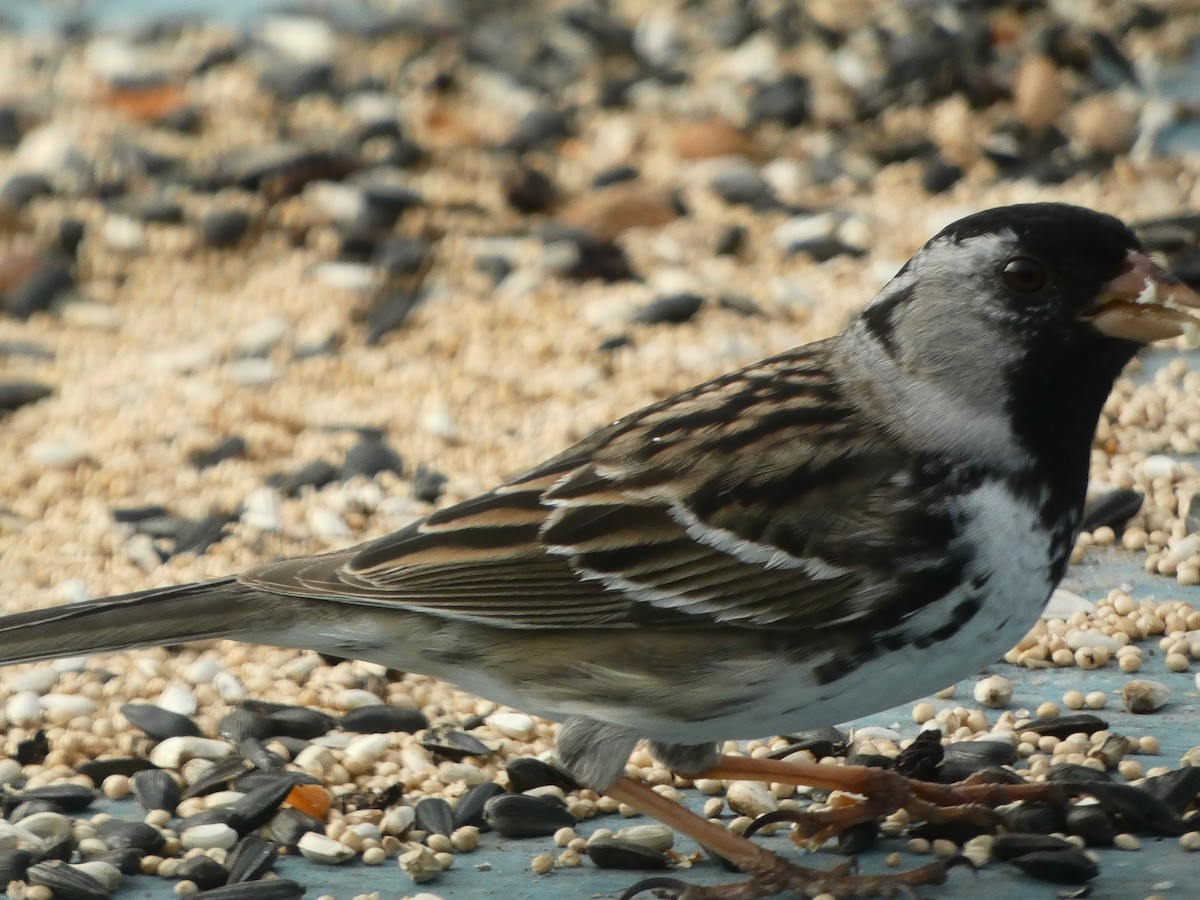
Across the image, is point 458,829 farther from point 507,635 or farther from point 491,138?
point 491,138

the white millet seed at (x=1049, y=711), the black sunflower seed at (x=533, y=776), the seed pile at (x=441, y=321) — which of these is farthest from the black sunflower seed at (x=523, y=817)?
the white millet seed at (x=1049, y=711)

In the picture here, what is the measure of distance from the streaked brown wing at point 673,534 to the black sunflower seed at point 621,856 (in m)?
0.42

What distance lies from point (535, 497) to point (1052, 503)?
1.02 m

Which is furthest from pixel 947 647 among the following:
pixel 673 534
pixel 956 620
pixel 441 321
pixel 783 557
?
pixel 441 321

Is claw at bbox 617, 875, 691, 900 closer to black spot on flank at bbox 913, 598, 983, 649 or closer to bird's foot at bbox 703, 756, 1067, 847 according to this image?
bird's foot at bbox 703, 756, 1067, 847

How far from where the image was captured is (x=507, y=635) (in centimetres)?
364

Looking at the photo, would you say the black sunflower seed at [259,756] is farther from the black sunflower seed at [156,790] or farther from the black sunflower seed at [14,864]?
the black sunflower seed at [14,864]

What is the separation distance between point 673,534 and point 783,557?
0.23m

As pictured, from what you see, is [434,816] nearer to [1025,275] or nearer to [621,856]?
[621,856]

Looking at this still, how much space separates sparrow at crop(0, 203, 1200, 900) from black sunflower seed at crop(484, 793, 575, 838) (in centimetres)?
19

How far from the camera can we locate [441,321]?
20.7 feet

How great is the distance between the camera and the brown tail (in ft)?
11.8

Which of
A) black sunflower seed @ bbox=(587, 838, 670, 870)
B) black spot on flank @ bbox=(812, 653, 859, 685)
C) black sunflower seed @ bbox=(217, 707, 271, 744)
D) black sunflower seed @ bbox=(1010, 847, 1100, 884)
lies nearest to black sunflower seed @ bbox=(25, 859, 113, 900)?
black sunflower seed @ bbox=(217, 707, 271, 744)

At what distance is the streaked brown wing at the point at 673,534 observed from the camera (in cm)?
347
